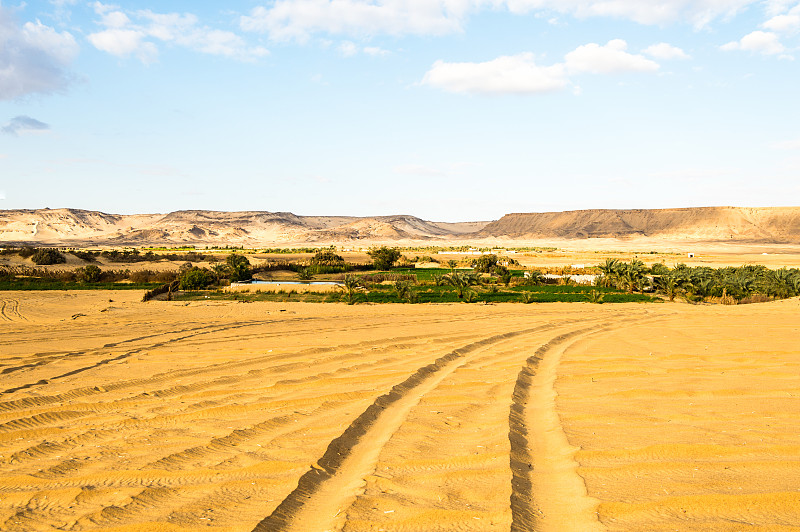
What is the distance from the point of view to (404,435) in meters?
4.98

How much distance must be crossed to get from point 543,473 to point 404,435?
4.36 feet

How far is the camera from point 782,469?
3965mm

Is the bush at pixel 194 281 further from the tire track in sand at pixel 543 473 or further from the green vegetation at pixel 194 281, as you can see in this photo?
the tire track in sand at pixel 543 473

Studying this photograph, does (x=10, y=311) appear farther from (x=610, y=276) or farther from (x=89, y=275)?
(x=610, y=276)

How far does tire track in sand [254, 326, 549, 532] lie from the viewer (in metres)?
3.33

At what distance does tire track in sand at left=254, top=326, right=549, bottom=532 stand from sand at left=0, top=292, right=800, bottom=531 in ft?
0.06

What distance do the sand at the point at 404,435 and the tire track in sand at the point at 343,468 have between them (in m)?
0.02

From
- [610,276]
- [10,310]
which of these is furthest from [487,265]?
[10,310]

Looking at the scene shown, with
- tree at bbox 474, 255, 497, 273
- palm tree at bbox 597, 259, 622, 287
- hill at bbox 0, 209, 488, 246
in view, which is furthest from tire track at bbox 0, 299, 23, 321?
hill at bbox 0, 209, 488, 246

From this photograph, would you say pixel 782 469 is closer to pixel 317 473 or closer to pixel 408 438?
pixel 408 438

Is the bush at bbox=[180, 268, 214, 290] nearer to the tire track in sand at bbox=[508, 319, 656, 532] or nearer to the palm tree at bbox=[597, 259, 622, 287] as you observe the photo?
the palm tree at bbox=[597, 259, 622, 287]

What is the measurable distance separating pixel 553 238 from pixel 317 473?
484ft

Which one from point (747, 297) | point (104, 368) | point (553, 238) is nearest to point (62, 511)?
point (104, 368)

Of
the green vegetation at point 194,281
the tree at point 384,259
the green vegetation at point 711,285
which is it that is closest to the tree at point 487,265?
the tree at point 384,259
